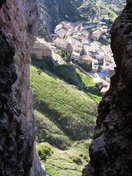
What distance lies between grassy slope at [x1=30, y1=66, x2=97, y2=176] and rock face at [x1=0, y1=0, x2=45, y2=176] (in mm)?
18967

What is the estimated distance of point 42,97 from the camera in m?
57.0

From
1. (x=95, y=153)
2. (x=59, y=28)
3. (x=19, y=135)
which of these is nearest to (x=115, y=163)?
(x=95, y=153)

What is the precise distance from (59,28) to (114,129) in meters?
118

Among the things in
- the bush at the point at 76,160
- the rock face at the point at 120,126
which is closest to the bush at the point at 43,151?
the bush at the point at 76,160

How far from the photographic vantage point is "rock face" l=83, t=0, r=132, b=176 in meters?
12.6

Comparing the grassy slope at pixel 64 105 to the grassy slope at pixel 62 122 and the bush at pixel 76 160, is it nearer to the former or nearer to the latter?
the grassy slope at pixel 62 122

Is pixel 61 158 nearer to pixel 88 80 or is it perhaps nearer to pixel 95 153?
pixel 95 153

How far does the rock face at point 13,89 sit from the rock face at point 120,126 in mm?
3819

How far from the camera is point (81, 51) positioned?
4471 inches

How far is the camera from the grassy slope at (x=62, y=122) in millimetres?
41828

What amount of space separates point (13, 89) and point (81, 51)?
96.3 metres

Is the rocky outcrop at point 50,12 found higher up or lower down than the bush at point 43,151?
higher up

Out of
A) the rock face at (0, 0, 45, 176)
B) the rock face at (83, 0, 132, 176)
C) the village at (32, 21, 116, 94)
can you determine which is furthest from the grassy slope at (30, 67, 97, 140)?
the rock face at (83, 0, 132, 176)

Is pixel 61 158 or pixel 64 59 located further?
pixel 64 59
